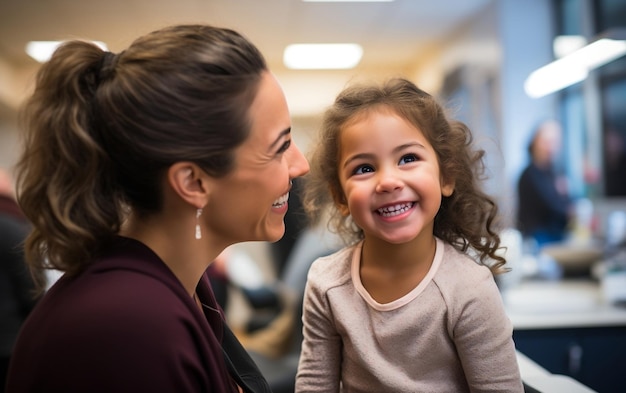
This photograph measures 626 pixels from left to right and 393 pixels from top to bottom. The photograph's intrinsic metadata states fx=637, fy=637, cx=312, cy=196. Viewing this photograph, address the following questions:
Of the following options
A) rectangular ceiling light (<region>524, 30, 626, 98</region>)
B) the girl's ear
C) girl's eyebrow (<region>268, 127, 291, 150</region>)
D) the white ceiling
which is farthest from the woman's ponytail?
the white ceiling

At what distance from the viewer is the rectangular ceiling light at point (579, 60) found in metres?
2.12

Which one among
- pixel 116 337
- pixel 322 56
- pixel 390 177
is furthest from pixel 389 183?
pixel 322 56

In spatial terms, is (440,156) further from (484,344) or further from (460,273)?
(484,344)

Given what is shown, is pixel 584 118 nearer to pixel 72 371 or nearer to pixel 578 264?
pixel 578 264

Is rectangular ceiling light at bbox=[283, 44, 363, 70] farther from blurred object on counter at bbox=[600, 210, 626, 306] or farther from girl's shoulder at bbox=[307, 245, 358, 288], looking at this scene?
girl's shoulder at bbox=[307, 245, 358, 288]

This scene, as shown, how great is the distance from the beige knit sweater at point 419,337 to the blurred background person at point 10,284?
1.70 meters

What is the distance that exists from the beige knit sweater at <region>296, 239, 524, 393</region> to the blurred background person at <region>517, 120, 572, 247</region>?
11.5 ft

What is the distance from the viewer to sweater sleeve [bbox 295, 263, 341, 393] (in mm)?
1291

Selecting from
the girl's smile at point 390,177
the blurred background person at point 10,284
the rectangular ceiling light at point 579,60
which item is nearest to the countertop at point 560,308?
the rectangular ceiling light at point 579,60

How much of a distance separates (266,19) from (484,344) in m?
5.12

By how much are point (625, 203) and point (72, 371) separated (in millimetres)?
3699

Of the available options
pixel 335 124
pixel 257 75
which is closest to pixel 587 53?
pixel 335 124

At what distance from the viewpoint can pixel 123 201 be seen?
1.08 m

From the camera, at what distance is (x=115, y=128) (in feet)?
3.30
